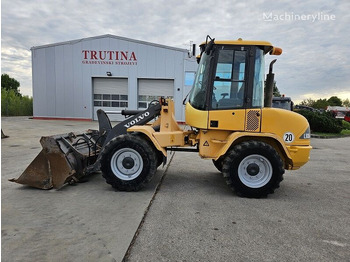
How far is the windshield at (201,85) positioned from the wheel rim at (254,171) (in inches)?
50.3

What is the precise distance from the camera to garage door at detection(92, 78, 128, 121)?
69.1 feet

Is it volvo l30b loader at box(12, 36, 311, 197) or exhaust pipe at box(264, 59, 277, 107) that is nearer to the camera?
volvo l30b loader at box(12, 36, 311, 197)

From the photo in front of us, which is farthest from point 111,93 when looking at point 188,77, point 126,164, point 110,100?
point 126,164

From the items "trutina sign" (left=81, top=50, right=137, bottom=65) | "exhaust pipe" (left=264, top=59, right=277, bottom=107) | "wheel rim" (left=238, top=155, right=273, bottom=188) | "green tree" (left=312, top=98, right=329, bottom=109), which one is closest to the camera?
"wheel rim" (left=238, top=155, right=273, bottom=188)

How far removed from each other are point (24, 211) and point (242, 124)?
3.75 meters

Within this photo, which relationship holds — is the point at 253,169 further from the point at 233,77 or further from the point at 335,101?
the point at 335,101

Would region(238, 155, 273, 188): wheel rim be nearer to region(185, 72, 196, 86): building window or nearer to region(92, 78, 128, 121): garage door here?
region(185, 72, 196, 86): building window

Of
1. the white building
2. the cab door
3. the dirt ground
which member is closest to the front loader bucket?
the dirt ground

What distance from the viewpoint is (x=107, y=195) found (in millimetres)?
4418

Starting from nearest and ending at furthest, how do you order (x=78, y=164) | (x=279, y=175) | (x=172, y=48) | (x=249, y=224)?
(x=249, y=224) → (x=279, y=175) → (x=78, y=164) → (x=172, y=48)

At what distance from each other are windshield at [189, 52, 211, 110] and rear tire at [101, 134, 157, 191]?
4.00ft

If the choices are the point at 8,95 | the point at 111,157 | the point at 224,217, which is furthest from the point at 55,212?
the point at 8,95

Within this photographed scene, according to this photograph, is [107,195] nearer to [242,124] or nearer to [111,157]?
[111,157]

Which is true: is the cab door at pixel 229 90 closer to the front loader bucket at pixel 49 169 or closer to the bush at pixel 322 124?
the front loader bucket at pixel 49 169
